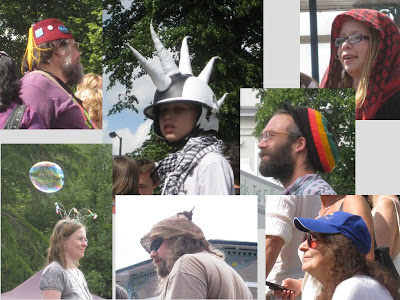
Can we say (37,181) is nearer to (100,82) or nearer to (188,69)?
(100,82)

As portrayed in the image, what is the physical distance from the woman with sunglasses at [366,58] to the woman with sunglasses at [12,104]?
2469 mm

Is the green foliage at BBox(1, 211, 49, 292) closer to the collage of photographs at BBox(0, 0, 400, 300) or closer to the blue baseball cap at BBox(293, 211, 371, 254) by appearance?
→ the collage of photographs at BBox(0, 0, 400, 300)

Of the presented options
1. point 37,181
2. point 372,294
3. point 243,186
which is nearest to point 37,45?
point 37,181

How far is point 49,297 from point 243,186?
1.88 metres

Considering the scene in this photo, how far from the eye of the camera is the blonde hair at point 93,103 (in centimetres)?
951

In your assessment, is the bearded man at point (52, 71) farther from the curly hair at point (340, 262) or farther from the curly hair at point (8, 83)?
the curly hair at point (340, 262)

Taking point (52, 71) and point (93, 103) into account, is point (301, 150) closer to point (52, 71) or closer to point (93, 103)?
point (93, 103)

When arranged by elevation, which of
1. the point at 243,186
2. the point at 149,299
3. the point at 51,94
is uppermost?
the point at 51,94

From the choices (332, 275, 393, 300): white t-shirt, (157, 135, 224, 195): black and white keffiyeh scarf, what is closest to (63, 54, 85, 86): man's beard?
(157, 135, 224, 195): black and white keffiyeh scarf

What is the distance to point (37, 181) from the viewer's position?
9570mm

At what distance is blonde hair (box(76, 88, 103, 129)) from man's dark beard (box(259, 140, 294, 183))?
142 cm

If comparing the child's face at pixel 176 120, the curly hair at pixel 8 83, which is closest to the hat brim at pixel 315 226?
the child's face at pixel 176 120

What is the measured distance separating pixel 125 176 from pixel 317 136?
1.65 metres

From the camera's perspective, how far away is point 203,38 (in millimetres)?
9547
